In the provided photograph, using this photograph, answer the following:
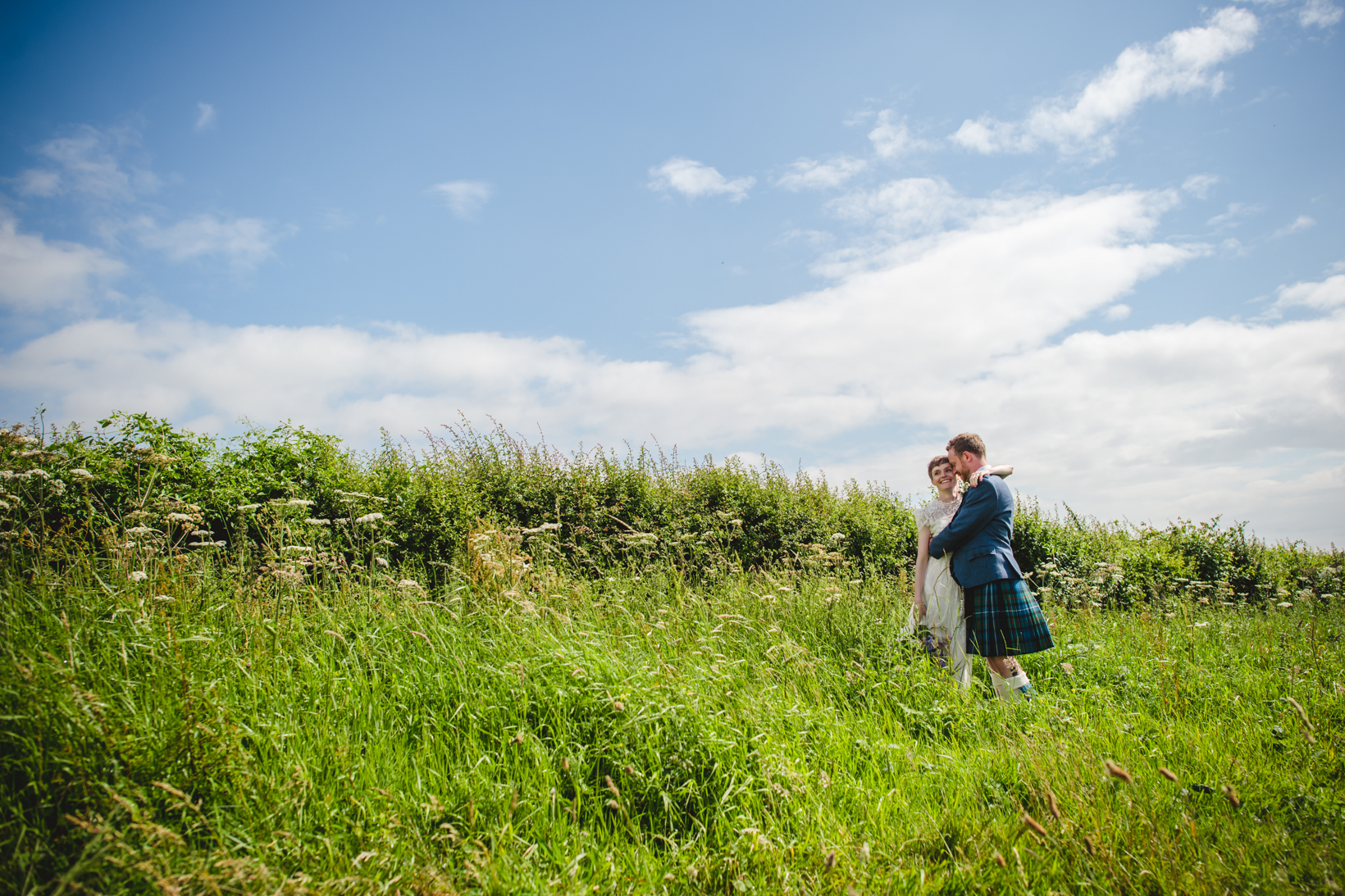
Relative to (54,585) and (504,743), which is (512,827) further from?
(54,585)

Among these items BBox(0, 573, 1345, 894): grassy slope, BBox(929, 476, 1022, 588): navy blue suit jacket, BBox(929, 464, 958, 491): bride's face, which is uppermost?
BBox(929, 464, 958, 491): bride's face

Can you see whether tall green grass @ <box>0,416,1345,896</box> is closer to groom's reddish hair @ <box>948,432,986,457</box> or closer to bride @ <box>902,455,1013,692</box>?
bride @ <box>902,455,1013,692</box>

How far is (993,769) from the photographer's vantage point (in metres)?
3.31

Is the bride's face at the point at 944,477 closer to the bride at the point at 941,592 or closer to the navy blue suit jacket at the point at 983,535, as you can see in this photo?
the bride at the point at 941,592

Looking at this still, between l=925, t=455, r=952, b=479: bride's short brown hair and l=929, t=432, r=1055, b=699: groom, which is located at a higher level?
l=925, t=455, r=952, b=479: bride's short brown hair

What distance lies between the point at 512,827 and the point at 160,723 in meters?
1.64

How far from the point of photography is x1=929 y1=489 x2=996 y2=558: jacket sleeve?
4762 mm

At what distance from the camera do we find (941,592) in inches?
204

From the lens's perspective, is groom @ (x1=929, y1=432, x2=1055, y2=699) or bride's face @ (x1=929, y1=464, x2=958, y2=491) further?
bride's face @ (x1=929, y1=464, x2=958, y2=491)

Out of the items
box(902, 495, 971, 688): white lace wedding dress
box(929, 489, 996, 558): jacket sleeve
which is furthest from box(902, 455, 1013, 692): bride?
box(929, 489, 996, 558): jacket sleeve

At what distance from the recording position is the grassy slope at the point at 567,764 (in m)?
2.41

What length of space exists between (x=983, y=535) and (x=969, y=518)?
23cm

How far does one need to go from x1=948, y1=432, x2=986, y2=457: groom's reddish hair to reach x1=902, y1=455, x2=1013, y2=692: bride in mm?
175

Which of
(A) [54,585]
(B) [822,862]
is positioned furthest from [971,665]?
(A) [54,585]
